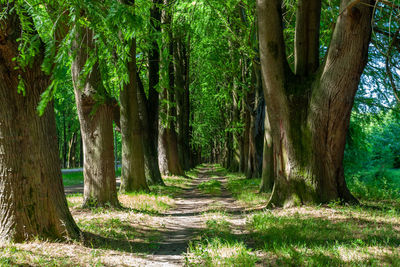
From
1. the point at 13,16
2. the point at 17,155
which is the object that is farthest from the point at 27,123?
the point at 13,16

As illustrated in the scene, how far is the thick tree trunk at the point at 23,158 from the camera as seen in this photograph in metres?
4.76

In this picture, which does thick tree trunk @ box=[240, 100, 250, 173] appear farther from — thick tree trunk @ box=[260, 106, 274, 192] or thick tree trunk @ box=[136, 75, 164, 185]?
thick tree trunk @ box=[260, 106, 274, 192]

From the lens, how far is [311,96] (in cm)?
785

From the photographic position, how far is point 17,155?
15.9 ft

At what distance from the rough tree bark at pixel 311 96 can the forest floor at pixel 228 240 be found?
57cm

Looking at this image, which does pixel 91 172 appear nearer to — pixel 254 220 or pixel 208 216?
pixel 208 216

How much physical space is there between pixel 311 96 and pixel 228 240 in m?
3.96

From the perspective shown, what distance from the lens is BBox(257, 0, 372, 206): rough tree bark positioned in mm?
7109

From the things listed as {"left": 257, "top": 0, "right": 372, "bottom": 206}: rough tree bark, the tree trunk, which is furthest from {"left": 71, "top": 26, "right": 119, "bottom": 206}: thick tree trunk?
the tree trunk

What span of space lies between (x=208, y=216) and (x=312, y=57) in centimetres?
456

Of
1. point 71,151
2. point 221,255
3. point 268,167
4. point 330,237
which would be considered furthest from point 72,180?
point 71,151

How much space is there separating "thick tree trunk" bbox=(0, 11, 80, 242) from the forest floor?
1.02ft

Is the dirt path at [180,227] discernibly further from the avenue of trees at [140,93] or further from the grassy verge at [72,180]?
the grassy verge at [72,180]

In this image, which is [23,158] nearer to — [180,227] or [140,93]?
[180,227]
